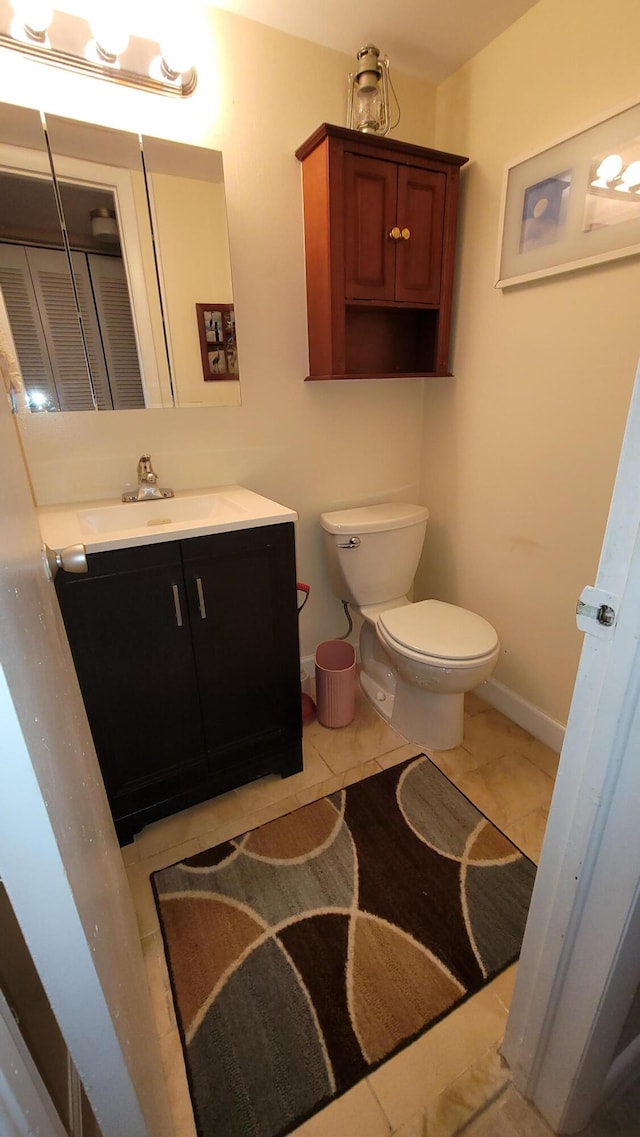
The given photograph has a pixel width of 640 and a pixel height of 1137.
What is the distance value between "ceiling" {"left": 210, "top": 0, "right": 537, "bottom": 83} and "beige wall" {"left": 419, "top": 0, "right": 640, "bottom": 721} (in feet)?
0.24

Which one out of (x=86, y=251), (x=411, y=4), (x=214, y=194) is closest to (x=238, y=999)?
(x=86, y=251)

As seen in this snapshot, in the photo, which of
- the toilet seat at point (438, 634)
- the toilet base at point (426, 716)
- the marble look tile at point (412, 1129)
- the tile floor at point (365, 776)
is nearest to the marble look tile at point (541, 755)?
the tile floor at point (365, 776)

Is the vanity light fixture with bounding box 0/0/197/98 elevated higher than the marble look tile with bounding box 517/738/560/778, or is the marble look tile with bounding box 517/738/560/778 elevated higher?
the vanity light fixture with bounding box 0/0/197/98

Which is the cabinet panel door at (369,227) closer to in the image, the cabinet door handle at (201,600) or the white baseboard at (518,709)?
the cabinet door handle at (201,600)

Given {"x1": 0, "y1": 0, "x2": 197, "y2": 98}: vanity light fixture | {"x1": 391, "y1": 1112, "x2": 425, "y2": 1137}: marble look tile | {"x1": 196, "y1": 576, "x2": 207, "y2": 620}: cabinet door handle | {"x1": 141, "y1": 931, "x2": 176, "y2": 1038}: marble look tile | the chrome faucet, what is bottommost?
{"x1": 141, "y1": 931, "x2": 176, "y2": 1038}: marble look tile

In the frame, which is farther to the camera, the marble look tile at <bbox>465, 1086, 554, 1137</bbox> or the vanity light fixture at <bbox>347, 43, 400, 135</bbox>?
the vanity light fixture at <bbox>347, 43, 400, 135</bbox>

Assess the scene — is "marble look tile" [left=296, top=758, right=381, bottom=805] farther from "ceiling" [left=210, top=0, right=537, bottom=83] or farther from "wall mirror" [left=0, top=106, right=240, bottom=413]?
"ceiling" [left=210, top=0, right=537, bottom=83]

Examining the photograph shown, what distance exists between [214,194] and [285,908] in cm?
204

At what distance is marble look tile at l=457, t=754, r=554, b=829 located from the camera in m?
1.48

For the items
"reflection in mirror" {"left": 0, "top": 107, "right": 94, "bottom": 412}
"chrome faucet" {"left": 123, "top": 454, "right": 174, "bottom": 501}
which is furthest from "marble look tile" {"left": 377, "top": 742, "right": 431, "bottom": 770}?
"reflection in mirror" {"left": 0, "top": 107, "right": 94, "bottom": 412}

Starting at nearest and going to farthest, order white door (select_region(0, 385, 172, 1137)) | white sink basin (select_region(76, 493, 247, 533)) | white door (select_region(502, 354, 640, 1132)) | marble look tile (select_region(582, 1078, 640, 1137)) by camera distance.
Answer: white door (select_region(0, 385, 172, 1137)) → white door (select_region(502, 354, 640, 1132)) → marble look tile (select_region(582, 1078, 640, 1137)) → white sink basin (select_region(76, 493, 247, 533))

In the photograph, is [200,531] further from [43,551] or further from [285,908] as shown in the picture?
[285,908]

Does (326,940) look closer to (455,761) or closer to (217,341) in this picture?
(455,761)

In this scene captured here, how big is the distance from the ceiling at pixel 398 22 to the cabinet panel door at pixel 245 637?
4.79 ft
